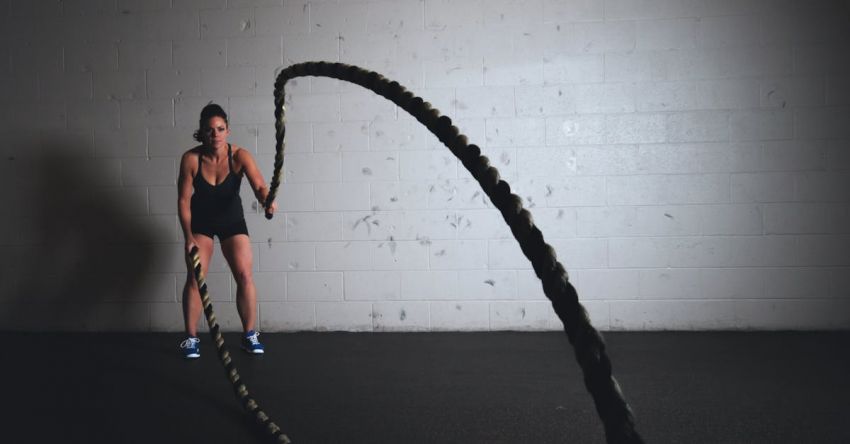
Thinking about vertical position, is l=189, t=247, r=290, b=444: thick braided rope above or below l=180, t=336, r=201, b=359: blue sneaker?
above

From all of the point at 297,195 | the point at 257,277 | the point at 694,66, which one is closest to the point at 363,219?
the point at 297,195

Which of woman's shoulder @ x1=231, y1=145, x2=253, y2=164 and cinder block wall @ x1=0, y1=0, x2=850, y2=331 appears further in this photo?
cinder block wall @ x1=0, y1=0, x2=850, y2=331

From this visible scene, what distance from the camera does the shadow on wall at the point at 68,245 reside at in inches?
155

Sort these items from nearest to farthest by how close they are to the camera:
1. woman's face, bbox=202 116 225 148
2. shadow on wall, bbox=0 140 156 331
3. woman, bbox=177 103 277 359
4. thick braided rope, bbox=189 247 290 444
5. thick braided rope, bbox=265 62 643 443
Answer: thick braided rope, bbox=265 62 643 443 < thick braided rope, bbox=189 247 290 444 < woman's face, bbox=202 116 225 148 < woman, bbox=177 103 277 359 < shadow on wall, bbox=0 140 156 331

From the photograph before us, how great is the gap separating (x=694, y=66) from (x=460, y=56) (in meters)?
1.41

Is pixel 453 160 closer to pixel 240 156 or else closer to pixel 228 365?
pixel 240 156

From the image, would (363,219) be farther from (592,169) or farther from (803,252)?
(803,252)

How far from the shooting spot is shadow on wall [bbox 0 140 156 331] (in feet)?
12.9

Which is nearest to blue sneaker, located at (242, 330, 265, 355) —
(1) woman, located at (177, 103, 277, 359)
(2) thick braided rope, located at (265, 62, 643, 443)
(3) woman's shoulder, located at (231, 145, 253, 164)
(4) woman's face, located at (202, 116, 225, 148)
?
(1) woman, located at (177, 103, 277, 359)

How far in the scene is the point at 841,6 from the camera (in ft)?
11.6

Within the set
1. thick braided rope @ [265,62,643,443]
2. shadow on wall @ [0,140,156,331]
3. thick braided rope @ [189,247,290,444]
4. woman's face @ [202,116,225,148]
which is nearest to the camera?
thick braided rope @ [265,62,643,443]

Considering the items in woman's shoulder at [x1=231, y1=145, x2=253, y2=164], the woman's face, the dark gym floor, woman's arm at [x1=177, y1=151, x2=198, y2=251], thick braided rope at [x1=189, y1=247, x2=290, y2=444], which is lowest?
the dark gym floor

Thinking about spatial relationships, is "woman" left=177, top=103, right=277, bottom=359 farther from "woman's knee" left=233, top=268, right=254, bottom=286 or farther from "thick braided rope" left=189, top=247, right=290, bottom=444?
"thick braided rope" left=189, top=247, right=290, bottom=444

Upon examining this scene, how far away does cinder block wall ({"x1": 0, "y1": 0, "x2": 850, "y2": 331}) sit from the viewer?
357 centimetres
